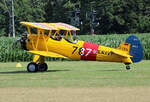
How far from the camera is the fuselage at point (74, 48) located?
20.4 m

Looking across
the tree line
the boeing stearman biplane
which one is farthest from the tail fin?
the tree line

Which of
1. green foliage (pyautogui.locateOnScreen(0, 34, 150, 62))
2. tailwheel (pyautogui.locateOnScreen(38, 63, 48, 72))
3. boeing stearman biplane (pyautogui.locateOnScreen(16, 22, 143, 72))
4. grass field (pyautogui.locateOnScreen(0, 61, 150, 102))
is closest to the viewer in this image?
grass field (pyautogui.locateOnScreen(0, 61, 150, 102))

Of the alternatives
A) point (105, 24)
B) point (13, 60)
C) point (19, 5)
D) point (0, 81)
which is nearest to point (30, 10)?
point (19, 5)

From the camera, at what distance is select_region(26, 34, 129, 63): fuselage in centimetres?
2041

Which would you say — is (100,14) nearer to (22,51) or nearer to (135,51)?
(22,51)

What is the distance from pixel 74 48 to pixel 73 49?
75mm

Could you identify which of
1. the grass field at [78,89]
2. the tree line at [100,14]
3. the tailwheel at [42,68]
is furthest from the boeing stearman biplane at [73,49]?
the tree line at [100,14]

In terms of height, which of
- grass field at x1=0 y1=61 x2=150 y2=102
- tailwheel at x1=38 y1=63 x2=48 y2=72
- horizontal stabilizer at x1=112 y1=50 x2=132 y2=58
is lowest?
tailwheel at x1=38 y1=63 x2=48 y2=72

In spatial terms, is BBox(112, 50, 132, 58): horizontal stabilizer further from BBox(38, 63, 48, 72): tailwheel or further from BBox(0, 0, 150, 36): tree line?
BBox(0, 0, 150, 36): tree line

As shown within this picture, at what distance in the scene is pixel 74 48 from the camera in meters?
20.8

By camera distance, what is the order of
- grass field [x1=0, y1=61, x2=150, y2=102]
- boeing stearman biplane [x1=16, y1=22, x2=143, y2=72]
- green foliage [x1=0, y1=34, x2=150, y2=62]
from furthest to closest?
green foliage [x1=0, y1=34, x2=150, y2=62]
boeing stearman biplane [x1=16, y1=22, x2=143, y2=72]
grass field [x1=0, y1=61, x2=150, y2=102]

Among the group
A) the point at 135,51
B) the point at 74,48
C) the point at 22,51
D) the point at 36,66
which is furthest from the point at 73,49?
the point at 22,51

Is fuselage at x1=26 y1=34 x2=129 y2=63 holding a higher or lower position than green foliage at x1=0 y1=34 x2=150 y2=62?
higher

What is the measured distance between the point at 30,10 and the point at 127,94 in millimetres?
67586
